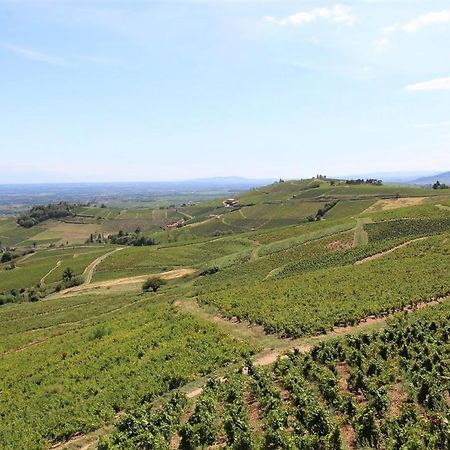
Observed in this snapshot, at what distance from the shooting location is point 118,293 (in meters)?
90.0

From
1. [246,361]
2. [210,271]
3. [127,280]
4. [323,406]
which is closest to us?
[323,406]

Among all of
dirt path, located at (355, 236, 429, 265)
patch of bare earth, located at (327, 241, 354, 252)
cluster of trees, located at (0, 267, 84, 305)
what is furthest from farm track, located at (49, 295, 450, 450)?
cluster of trees, located at (0, 267, 84, 305)

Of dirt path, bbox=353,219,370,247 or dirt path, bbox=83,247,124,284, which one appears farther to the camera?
dirt path, bbox=83,247,124,284

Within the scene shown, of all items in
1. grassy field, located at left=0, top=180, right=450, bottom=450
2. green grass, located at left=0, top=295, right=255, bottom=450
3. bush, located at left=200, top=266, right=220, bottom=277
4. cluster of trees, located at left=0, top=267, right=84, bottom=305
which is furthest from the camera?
cluster of trees, located at left=0, top=267, right=84, bottom=305

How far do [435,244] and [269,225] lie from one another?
121043 mm

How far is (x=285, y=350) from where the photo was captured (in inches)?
1411

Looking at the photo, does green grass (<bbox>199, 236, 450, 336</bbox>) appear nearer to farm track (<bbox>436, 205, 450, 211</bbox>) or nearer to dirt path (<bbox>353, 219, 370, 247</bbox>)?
→ dirt path (<bbox>353, 219, 370, 247</bbox>)

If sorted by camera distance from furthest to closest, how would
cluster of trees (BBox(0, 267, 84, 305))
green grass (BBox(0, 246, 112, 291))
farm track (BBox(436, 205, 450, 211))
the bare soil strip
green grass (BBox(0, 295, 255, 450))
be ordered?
green grass (BBox(0, 246, 112, 291)) < farm track (BBox(436, 205, 450, 211)) < cluster of trees (BBox(0, 267, 84, 305)) < the bare soil strip < green grass (BBox(0, 295, 255, 450))

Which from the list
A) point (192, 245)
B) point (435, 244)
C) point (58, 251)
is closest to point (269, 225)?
point (192, 245)

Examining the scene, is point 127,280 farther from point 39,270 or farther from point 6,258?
point 6,258

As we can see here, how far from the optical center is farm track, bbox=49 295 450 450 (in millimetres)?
26766

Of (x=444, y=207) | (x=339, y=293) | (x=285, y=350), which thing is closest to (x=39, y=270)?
(x=339, y=293)

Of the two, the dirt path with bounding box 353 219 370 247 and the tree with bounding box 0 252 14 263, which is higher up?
the dirt path with bounding box 353 219 370 247

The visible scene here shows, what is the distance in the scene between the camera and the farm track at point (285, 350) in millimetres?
26766
